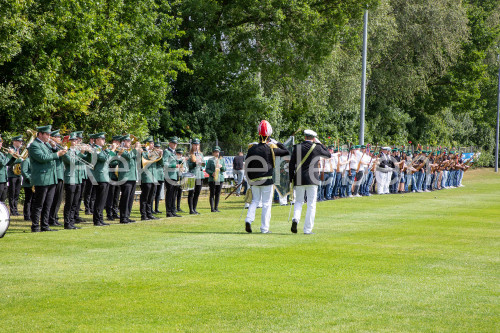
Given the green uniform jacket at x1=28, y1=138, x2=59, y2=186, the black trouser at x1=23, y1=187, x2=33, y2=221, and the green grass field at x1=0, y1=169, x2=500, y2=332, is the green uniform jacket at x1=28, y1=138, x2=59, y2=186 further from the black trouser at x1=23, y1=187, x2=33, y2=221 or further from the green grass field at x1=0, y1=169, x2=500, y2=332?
the black trouser at x1=23, y1=187, x2=33, y2=221

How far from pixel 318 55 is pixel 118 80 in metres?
11.4

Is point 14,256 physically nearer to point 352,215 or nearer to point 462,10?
point 352,215

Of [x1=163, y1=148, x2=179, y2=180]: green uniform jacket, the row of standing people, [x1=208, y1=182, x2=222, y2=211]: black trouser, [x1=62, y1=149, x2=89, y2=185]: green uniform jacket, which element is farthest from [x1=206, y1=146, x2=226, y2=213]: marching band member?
[x1=62, y1=149, x2=89, y2=185]: green uniform jacket

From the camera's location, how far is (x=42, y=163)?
13891mm

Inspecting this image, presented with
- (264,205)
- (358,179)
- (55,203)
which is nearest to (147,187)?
(55,203)

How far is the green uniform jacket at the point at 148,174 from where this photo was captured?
665 inches

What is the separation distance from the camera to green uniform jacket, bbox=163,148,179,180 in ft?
60.7

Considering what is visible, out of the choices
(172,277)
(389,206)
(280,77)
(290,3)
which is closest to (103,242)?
(172,277)

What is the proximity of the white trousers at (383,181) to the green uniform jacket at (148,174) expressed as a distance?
14939 mm

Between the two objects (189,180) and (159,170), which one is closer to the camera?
(159,170)

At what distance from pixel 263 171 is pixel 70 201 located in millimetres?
4811

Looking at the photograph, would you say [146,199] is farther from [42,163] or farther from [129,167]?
[42,163]

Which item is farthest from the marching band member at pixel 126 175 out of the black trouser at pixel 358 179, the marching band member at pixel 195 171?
the black trouser at pixel 358 179

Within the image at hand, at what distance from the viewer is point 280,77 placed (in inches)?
1334
